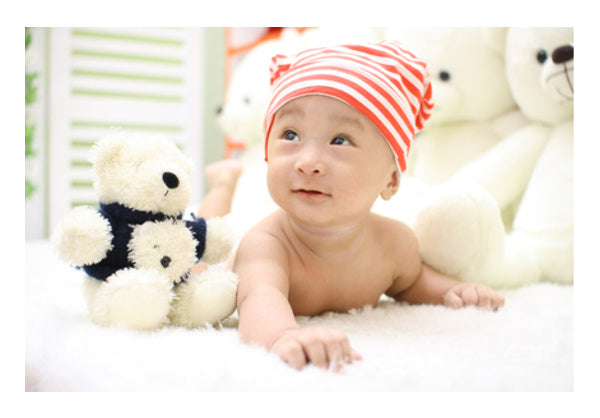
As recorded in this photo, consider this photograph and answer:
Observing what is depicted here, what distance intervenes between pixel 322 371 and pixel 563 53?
83 centimetres

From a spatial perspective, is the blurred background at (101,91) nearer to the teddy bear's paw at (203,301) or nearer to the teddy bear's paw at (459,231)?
the teddy bear's paw at (459,231)

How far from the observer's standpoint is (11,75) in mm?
701

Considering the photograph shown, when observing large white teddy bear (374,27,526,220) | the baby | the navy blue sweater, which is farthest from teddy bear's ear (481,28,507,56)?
the navy blue sweater

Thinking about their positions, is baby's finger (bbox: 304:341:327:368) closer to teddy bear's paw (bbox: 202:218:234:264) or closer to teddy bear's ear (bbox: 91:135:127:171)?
teddy bear's paw (bbox: 202:218:234:264)

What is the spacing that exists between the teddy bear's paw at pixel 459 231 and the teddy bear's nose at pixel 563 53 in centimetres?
31

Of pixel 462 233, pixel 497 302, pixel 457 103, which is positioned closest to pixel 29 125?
pixel 457 103

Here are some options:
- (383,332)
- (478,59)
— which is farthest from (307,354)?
(478,59)

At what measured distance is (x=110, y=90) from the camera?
200cm

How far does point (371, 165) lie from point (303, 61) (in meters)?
0.21

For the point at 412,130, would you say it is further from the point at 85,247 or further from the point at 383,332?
the point at 85,247

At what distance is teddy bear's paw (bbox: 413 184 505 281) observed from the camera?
3.26 feet

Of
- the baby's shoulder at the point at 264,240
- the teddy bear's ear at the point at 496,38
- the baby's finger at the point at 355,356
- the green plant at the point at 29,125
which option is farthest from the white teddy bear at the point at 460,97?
the green plant at the point at 29,125

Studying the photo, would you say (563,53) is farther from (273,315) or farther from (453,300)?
(273,315)

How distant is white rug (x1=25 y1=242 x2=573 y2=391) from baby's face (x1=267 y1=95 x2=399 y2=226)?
0.18 meters
